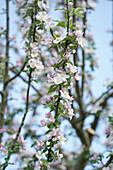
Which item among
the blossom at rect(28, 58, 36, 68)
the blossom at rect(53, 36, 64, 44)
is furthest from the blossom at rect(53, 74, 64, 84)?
the blossom at rect(28, 58, 36, 68)

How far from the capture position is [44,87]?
5.42 meters

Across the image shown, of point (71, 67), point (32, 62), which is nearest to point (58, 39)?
point (71, 67)

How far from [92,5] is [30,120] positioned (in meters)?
2.59

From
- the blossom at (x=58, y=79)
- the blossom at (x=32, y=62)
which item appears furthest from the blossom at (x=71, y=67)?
the blossom at (x=32, y=62)

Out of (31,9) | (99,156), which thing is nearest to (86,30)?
(31,9)

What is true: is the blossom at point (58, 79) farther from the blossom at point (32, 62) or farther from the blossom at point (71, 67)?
the blossom at point (32, 62)

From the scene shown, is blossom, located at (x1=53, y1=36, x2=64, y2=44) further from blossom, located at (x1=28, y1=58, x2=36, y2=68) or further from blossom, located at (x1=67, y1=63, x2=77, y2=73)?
blossom, located at (x1=28, y1=58, x2=36, y2=68)

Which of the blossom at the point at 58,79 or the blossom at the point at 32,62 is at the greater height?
the blossom at the point at 32,62

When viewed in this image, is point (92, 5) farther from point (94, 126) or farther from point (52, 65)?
point (52, 65)

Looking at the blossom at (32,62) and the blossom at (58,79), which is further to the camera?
the blossom at (32,62)

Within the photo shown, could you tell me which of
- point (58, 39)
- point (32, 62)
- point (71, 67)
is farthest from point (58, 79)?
point (32, 62)

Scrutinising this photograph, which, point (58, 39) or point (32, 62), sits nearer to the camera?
point (58, 39)

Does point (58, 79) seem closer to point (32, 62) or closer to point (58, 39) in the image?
point (58, 39)

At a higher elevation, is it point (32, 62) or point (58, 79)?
point (32, 62)
